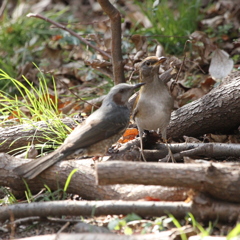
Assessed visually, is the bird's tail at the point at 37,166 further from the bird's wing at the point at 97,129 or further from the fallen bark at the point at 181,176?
the fallen bark at the point at 181,176

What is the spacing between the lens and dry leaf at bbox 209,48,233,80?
612 cm

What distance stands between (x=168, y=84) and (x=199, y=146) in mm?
1611

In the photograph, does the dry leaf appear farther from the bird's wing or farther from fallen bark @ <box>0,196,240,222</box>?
fallen bark @ <box>0,196,240,222</box>

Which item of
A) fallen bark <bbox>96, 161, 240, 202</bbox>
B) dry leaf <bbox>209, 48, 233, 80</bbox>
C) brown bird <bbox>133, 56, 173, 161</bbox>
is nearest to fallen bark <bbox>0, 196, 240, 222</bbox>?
fallen bark <bbox>96, 161, 240, 202</bbox>

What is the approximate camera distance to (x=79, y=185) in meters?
4.37

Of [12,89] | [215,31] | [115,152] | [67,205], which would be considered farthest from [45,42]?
[67,205]

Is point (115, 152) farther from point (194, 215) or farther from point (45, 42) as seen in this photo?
point (45, 42)

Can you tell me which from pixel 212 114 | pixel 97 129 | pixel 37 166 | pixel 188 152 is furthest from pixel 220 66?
pixel 37 166

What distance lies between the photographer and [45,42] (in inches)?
377

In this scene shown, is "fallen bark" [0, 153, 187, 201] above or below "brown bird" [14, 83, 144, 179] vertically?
below

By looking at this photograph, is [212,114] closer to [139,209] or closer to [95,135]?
[95,135]

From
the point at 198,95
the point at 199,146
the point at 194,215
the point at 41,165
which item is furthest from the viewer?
the point at 198,95

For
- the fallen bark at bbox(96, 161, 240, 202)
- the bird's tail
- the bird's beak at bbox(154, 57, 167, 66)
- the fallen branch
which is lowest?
the fallen branch

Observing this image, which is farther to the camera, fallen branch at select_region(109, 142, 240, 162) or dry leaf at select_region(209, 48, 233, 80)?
dry leaf at select_region(209, 48, 233, 80)
